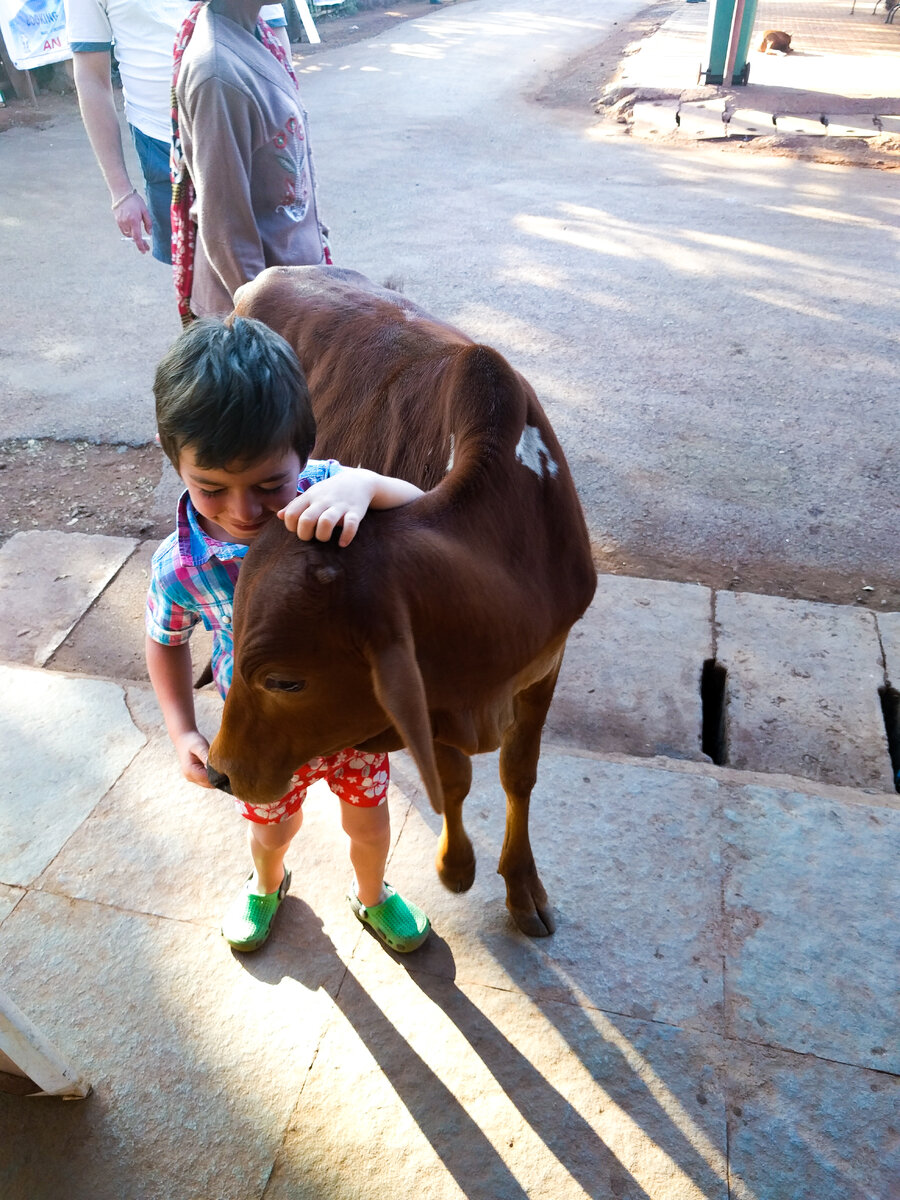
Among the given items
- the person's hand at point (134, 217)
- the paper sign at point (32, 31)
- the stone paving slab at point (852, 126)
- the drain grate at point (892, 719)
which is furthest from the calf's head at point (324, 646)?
the paper sign at point (32, 31)

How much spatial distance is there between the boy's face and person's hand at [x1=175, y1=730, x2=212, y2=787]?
468 mm

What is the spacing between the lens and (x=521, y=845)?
2.32m

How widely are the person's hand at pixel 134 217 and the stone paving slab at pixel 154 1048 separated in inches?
92.1

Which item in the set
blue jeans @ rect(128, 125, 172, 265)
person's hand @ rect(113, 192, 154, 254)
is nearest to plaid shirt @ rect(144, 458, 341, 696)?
blue jeans @ rect(128, 125, 172, 265)

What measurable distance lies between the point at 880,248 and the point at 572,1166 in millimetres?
6372

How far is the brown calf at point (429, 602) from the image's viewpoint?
1447 millimetres

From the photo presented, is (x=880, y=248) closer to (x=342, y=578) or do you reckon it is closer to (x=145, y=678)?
(x=145, y=678)

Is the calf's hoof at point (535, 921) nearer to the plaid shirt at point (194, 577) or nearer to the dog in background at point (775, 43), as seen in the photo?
the plaid shirt at point (194, 577)

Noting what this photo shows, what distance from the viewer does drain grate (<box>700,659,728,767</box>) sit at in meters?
2.94

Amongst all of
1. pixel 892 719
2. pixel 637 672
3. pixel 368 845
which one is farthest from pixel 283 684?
pixel 892 719

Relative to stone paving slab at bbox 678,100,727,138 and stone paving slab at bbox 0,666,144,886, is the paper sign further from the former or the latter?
stone paving slab at bbox 0,666,144,886

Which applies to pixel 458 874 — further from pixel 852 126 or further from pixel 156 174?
pixel 852 126

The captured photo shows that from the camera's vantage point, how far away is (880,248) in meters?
6.45

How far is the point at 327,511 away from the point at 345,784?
82 centimetres
